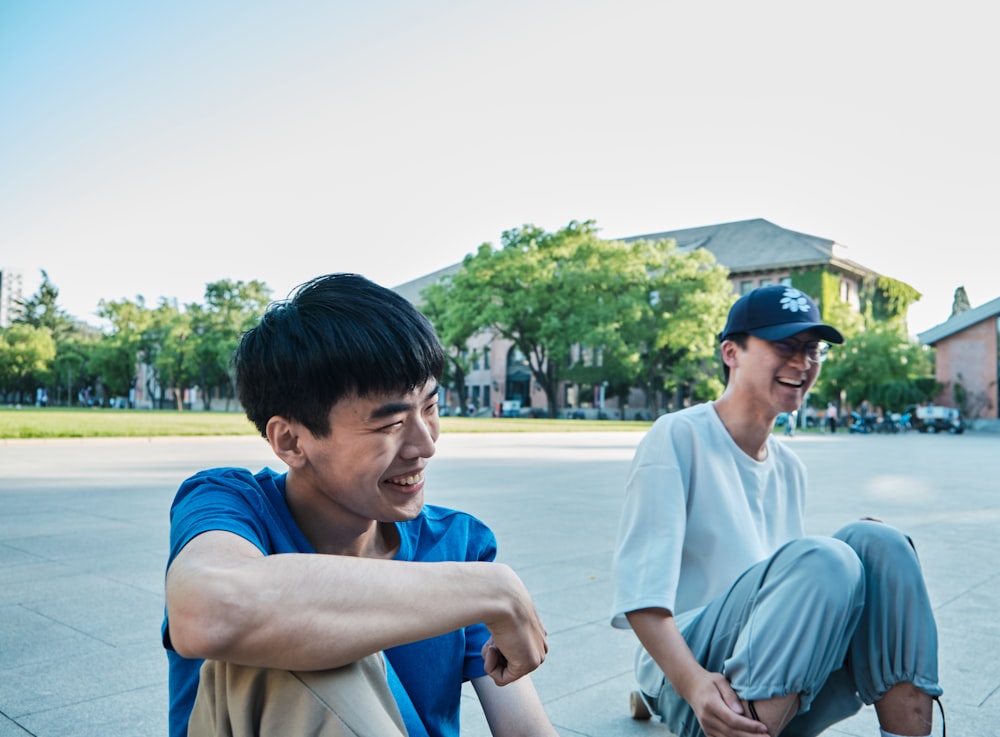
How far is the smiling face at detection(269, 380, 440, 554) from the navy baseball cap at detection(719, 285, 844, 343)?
1206 millimetres

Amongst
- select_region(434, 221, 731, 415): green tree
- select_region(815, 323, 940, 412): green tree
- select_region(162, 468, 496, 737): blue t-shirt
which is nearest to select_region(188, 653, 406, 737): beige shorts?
select_region(162, 468, 496, 737): blue t-shirt

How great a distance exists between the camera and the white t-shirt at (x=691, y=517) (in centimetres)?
222

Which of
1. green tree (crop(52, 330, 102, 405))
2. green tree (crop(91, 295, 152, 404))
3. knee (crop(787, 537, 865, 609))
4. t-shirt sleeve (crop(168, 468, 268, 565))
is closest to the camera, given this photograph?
t-shirt sleeve (crop(168, 468, 268, 565))

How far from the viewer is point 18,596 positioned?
4.50 meters

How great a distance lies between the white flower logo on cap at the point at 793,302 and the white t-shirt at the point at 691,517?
0.37 metres

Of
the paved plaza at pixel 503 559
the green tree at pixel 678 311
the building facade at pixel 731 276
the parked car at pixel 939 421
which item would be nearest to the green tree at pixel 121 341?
the building facade at pixel 731 276

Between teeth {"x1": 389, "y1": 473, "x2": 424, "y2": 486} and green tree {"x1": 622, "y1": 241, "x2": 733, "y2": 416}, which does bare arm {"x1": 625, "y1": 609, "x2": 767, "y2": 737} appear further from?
green tree {"x1": 622, "y1": 241, "x2": 733, "y2": 416}

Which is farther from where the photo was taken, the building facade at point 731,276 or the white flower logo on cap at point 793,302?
the building facade at point 731,276

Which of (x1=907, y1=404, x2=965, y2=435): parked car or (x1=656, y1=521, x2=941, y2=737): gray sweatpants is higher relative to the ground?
(x1=656, y1=521, x2=941, y2=737): gray sweatpants

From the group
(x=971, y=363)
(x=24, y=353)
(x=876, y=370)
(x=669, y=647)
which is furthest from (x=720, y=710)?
(x=24, y=353)

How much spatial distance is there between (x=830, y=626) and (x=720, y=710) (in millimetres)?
316

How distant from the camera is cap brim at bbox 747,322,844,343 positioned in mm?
2369

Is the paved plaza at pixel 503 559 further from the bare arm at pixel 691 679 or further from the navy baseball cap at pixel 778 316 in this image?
the navy baseball cap at pixel 778 316

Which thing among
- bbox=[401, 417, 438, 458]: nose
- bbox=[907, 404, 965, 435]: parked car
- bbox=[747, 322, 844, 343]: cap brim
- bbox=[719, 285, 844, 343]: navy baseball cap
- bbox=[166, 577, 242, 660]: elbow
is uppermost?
bbox=[719, 285, 844, 343]: navy baseball cap
